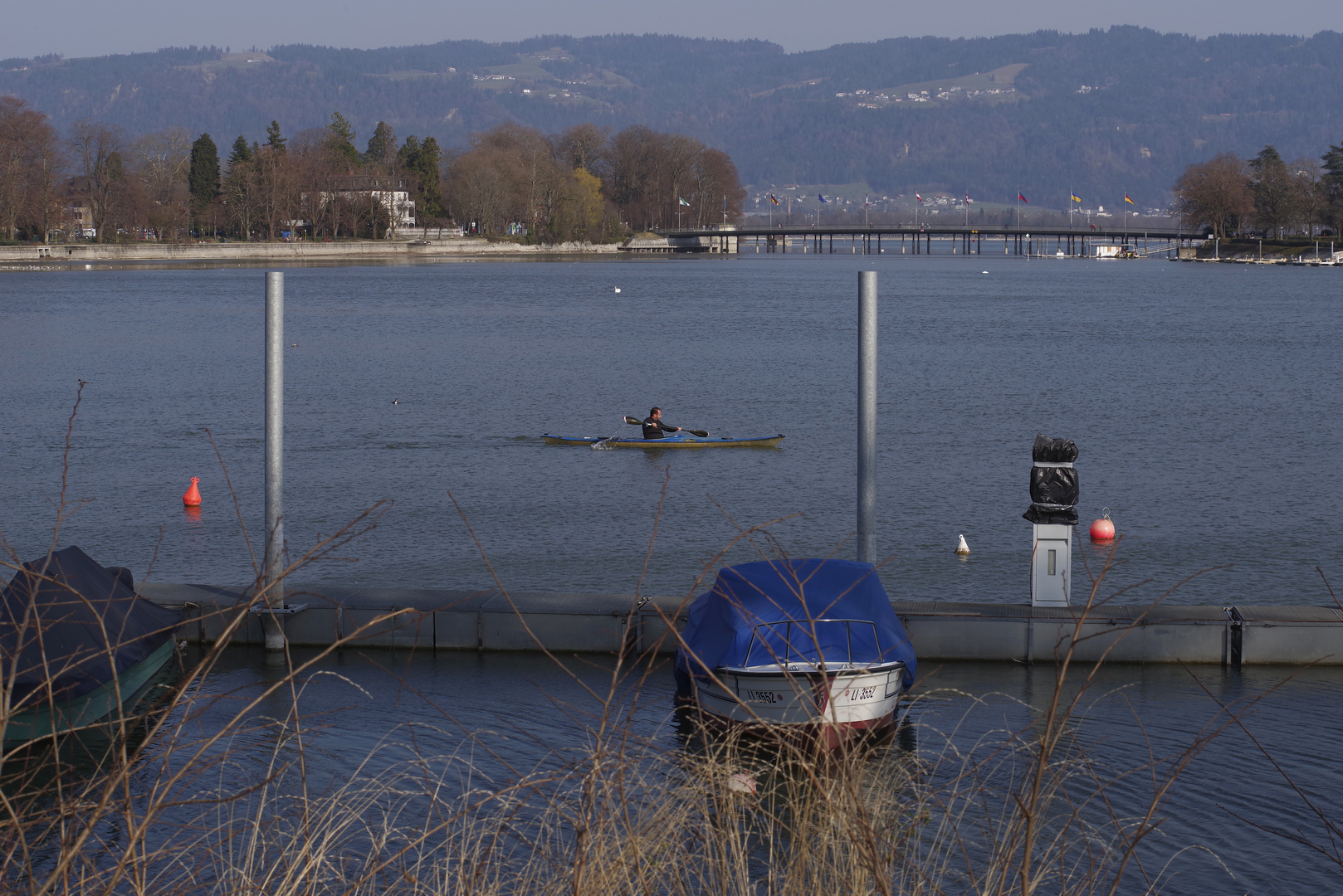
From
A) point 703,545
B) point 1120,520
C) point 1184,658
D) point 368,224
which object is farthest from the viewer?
point 368,224

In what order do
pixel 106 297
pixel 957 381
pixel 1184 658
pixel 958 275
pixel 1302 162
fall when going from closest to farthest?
pixel 1184 658 < pixel 957 381 < pixel 106 297 < pixel 958 275 < pixel 1302 162

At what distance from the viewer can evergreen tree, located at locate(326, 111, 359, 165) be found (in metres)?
161

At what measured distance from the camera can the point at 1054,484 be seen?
13.9 meters

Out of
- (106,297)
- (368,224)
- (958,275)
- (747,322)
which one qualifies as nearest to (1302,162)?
(958,275)

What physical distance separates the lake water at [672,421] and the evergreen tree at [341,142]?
79.8m

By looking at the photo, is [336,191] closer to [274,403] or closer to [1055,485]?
[274,403]

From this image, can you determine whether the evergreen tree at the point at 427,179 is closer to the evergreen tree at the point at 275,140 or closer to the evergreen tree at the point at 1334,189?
the evergreen tree at the point at 275,140

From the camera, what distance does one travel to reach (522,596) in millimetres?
15359

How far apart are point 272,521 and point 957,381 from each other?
3585cm

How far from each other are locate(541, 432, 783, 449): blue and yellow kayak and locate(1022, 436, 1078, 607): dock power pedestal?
16.8 metres

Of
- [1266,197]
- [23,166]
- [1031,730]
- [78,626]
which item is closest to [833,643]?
[1031,730]

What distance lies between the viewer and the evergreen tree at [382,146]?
586ft

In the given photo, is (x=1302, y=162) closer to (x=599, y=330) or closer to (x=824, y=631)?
(x=599, y=330)

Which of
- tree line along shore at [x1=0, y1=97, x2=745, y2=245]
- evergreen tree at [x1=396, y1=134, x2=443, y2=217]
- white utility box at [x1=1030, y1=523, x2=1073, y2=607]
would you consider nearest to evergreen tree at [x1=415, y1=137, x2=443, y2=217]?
evergreen tree at [x1=396, y1=134, x2=443, y2=217]
